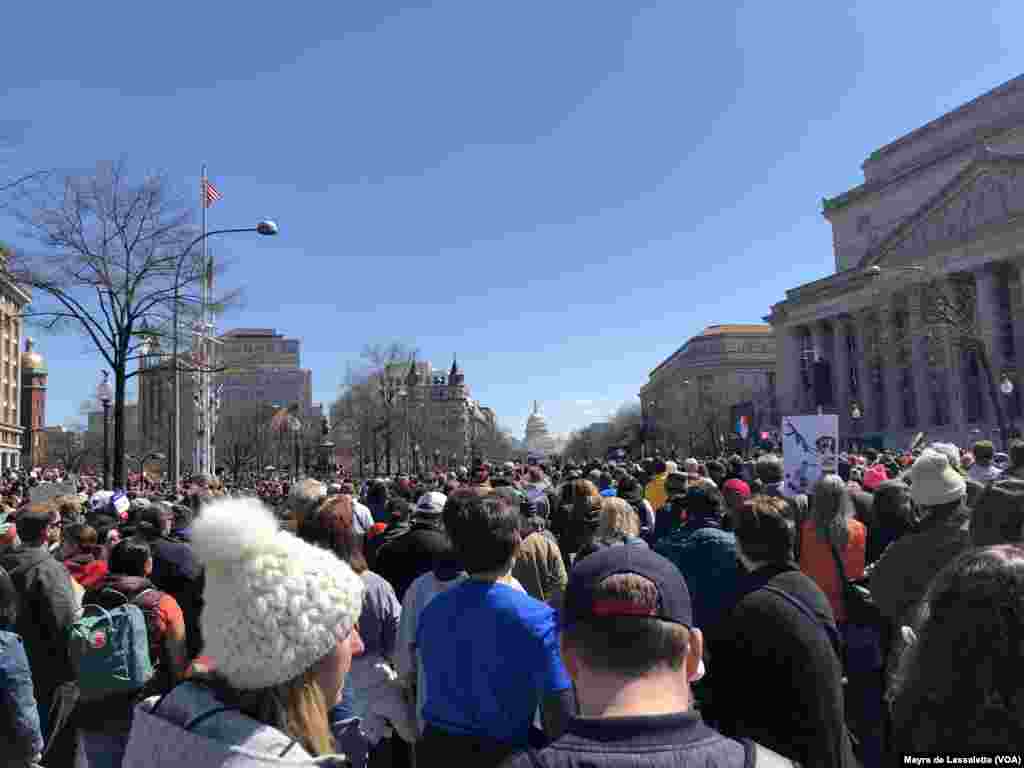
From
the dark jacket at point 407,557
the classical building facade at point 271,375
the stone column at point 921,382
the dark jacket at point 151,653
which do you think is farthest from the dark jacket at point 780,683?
the classical building facade at point 271,375

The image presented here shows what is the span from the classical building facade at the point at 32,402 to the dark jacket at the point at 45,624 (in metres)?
109

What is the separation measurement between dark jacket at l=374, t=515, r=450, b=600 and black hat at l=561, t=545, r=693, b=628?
4118 millimetres

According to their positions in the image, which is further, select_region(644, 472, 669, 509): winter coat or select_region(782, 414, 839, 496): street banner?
select_region(782, 414, 839, 496): street banner

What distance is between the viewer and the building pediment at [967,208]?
5297 cm

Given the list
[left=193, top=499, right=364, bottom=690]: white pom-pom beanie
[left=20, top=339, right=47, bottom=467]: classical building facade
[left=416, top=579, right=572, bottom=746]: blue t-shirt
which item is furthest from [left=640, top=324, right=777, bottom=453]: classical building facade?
[left=20, top=339, right=47, bottom=467]: classical building facade

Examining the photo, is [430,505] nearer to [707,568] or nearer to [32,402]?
[707,568]

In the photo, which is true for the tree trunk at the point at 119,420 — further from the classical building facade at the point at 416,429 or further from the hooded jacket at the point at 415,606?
the classical building facade at the point at 416,429

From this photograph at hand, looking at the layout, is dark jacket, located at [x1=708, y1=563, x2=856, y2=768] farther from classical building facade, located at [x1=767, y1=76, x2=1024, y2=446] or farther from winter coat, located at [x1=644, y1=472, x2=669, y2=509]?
classical building facade, located at [x1=767, y1=76, x2=1024, y2=446]

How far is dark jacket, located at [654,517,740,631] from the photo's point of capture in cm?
559

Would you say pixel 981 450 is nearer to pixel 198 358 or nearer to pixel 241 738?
pixel 241 738

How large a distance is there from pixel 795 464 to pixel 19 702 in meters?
12.2

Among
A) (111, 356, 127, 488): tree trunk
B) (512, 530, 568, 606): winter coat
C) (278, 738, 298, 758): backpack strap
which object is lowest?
(512, 530, 568, 606): winter coat

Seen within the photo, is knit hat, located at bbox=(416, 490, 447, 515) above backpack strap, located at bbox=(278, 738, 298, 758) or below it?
above

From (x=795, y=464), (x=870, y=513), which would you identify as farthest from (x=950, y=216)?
(x=870, y=513)
